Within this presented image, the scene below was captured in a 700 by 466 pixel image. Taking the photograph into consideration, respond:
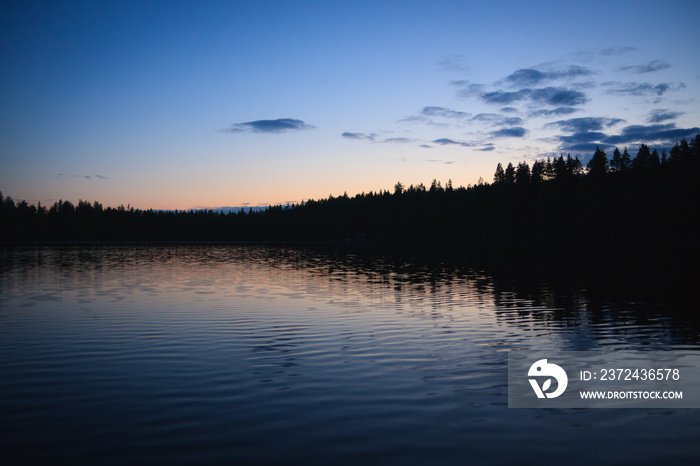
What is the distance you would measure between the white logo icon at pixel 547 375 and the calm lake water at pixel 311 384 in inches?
37.7

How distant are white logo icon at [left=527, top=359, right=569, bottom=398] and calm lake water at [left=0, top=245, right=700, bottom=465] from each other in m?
0.96

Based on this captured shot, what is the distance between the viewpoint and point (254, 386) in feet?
41.5

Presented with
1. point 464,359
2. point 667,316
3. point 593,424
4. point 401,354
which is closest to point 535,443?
point 593,424

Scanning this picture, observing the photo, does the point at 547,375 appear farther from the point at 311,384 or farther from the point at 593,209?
the point at 593,209

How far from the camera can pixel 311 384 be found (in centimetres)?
1285

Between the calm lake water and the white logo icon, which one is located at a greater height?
the calm lake water

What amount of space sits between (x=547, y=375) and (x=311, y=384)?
7262mm

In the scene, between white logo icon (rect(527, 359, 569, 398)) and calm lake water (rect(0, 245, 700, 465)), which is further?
white logo icon (rect(527, 359, 569, 398))

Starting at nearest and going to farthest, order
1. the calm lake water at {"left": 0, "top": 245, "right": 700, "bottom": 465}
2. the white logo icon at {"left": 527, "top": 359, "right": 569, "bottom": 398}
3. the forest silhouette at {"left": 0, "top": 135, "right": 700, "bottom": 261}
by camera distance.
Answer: the calm lake water at {"left": 0, "top": 245, "right": 700, "bottom": 465}, the white logo icon at {"left": 527, "top": 359, "right": 569, "bottom": 398}, the forest silhouette at {"left": 0, "top": 135, "right": 700, "bottom": 261}

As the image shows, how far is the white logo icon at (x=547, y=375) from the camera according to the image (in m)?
12.3

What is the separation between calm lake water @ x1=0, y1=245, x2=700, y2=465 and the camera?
29.0 ft

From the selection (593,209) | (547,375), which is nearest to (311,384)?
(547,375)

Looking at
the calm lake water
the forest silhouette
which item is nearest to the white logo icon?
the calm lake water

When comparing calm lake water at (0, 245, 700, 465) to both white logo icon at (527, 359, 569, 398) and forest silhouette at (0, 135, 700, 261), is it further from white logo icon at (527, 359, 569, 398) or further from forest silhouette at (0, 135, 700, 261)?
forest silhouette at (0, 135, 700, 261)
